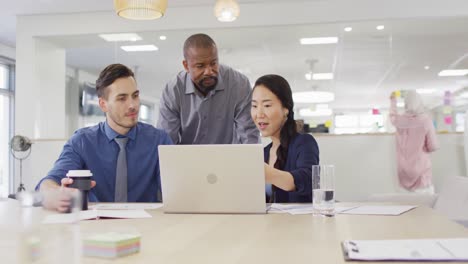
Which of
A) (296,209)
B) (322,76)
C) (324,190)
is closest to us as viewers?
(324,190)

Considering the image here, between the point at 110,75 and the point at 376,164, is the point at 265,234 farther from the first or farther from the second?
the point at 376,164

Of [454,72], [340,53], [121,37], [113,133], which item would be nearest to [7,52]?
[121,37]

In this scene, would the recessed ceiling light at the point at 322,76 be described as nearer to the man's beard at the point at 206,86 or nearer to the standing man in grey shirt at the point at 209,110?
the standing man in grey shirt at the point at 209,110

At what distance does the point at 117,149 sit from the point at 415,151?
319cm

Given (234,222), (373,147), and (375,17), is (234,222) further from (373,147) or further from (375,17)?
(375,17)

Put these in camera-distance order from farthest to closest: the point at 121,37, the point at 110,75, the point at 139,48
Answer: the point at 139,48, the point at 121,37, the point at 110,75

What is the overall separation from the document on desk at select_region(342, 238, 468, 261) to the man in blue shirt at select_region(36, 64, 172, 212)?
4.48 ft

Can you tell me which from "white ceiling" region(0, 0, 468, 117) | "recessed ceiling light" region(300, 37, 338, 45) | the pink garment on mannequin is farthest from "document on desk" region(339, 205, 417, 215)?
"recessed ceiling light" region(300, 37, 338, 45)

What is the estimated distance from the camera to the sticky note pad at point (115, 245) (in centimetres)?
90

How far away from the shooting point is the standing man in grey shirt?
2.82 meters

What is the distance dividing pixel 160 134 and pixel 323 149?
274 cm

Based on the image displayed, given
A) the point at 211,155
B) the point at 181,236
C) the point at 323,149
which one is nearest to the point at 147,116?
the point at 323,149

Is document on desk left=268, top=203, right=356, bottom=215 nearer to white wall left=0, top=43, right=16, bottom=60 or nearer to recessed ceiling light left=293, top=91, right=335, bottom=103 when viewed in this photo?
recessed ceiling light left=293, top=91, right=335, bottom=103

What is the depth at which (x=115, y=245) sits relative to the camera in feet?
3.04
